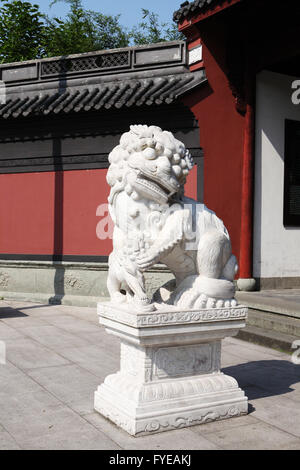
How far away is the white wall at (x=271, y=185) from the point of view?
25.1 feet

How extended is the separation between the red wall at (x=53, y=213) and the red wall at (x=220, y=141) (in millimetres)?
1865

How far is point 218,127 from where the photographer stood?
7.52 m

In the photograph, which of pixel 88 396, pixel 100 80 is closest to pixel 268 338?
pixel 88 396

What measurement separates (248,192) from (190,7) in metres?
2.78

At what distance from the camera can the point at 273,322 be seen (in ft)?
18.9

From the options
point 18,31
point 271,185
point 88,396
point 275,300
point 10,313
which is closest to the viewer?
point 88,396

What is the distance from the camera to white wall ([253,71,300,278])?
25.1 ft

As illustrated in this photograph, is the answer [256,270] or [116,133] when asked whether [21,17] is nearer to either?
[116,133]

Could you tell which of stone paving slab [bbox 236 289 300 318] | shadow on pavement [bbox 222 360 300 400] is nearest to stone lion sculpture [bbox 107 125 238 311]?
shadow on pavement [bbox 222 360 300 400]

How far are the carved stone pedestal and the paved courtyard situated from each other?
9 centimetres

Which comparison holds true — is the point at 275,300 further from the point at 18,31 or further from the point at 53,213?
the point at 18,31

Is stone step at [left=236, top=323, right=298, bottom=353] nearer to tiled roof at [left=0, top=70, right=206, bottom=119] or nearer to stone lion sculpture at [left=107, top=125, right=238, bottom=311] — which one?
stone lion sculpture at [left=107, top=125, right=238, bottom=311]
